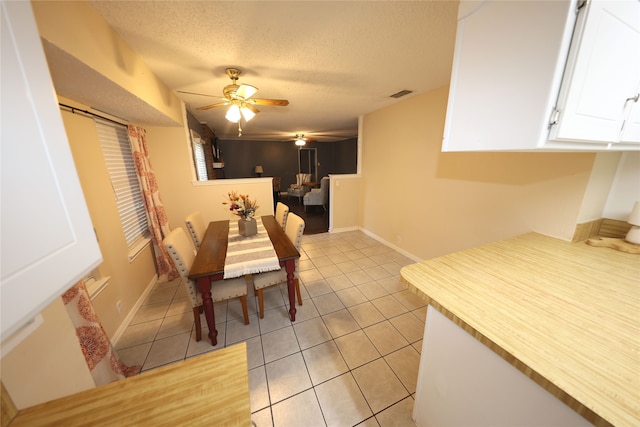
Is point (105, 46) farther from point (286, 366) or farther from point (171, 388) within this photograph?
point (286, 366)

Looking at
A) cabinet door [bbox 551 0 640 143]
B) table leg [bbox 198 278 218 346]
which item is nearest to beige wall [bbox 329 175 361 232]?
table leg [bbox 198 278 218 346]

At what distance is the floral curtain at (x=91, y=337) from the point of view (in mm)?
1133

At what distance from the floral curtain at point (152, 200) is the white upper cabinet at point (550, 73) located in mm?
2848

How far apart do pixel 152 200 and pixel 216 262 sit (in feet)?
4.77

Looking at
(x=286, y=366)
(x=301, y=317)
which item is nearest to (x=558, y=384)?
(x=286, y=366)

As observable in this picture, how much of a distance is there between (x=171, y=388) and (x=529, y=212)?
2450 millimetres

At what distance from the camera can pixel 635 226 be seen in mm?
1256

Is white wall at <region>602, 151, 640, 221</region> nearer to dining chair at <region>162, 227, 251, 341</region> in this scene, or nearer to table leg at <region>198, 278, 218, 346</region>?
dining chair at <region>162, 227, 251, 341</region>

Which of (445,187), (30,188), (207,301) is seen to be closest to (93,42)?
(30,188)

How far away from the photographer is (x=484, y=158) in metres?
2.04

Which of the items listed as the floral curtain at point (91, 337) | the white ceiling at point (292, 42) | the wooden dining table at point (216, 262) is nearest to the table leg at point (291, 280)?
the wooden dining table at point (216, 262)

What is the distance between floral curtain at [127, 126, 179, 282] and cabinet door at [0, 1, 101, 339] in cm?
201

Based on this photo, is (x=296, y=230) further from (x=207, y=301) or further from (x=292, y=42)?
(x=292, y=42)

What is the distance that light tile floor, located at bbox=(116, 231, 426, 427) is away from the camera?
1.30m
